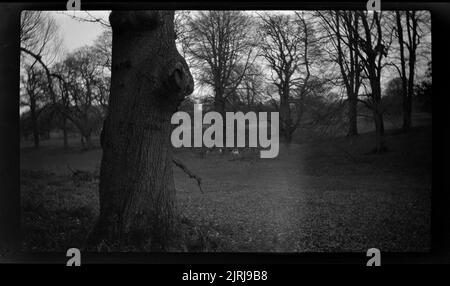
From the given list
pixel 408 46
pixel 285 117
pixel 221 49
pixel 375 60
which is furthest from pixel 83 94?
pixel 408 46

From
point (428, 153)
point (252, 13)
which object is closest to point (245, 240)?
point (428, 153)

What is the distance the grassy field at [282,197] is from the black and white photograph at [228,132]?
0.01m

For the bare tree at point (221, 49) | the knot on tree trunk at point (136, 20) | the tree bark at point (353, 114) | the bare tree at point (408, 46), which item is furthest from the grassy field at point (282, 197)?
the knot on tree trunk at point (136, 20)

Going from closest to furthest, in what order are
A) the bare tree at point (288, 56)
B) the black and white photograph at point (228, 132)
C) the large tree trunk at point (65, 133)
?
the black and white photograph at point (228, 132) → the bare tree at point (288, 56) → the large tree trunk at point (65, 133)

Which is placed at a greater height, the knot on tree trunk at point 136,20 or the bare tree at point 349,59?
the knot on tree trunk at point 136,20

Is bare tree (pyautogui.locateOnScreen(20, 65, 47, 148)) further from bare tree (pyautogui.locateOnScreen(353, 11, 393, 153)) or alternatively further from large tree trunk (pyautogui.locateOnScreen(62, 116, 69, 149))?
bare tree (pyautogui.locateOnScreen(353, 11, 393, 153))

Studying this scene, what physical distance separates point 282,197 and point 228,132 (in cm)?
90

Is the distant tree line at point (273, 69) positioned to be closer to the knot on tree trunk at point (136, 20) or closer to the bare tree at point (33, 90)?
the bare tree at point (33, 90)

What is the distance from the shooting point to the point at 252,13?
14.1 feet

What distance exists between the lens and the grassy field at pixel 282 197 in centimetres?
417

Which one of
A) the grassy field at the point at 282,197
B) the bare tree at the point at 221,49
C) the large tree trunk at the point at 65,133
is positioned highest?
the bare tree at the point at 221,49

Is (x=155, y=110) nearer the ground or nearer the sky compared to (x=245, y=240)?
nearer the sky
